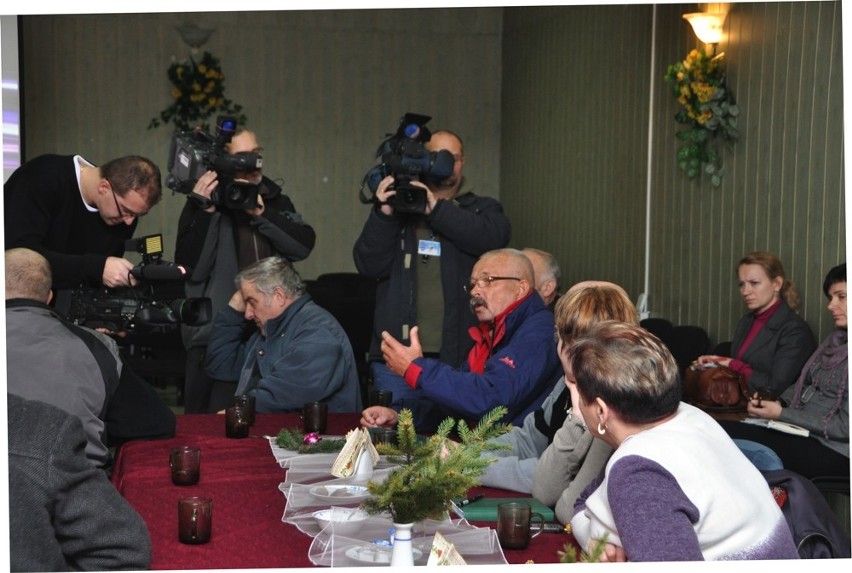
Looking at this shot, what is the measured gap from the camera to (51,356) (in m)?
2.63

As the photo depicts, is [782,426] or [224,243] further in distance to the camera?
[224,243]

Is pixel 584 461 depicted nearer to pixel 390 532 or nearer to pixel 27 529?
pixel 390 532

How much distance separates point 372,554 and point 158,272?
6.77 ft

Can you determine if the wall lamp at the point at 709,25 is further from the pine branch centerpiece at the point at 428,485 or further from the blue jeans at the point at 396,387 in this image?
the pine branch centerpiece at the point at 428,485

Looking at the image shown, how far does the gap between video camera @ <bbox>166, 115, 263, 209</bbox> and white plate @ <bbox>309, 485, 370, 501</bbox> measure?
2.16m

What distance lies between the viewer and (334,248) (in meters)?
9.63

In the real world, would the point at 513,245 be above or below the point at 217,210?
below

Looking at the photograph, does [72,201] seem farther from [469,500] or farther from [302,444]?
[469,500]

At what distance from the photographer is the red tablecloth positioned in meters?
1.97

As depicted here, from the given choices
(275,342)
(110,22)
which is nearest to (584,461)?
(275,342)

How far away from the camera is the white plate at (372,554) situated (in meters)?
1.89

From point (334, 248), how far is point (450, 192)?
5.17m

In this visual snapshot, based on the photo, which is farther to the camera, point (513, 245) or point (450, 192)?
point (513, 245)

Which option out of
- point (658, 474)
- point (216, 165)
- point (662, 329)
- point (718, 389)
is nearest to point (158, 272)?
point (216, 165)
